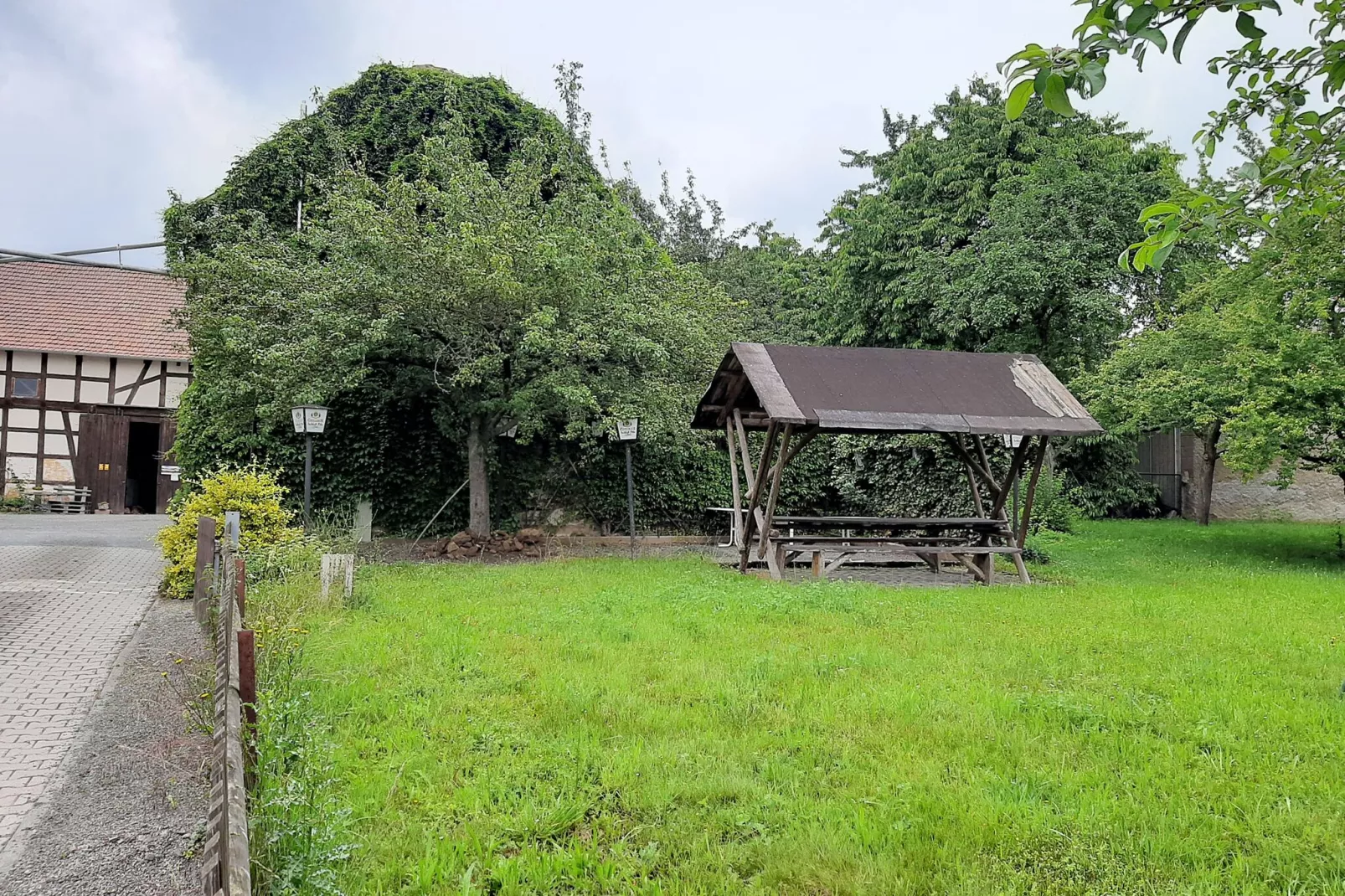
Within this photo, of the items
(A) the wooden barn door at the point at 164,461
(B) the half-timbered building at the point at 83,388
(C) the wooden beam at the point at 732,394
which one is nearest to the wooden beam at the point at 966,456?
(C) the wooden beam at the point at 732,394

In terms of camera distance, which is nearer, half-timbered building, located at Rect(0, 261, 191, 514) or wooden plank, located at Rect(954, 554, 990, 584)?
wooden plank, located at Rect(954, 554, 990, 584)

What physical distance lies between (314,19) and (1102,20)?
10695 millimetres

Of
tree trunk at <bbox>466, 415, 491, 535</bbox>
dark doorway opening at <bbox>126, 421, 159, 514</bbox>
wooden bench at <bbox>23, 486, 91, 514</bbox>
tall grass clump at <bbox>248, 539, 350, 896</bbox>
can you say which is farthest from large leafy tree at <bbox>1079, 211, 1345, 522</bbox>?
dark doorway opening at <bbox>126, 421, 159, 514</bbox>

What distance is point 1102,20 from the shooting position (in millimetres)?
1973

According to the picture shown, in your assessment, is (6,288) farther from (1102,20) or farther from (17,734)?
(1102,20)

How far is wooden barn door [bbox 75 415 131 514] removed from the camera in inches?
829

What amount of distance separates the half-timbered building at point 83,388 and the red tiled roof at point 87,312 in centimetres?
3

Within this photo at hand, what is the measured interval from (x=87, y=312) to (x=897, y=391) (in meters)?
22.8

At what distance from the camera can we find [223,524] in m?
9.06

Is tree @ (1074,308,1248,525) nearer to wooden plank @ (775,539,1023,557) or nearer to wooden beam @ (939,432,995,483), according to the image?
wooden beam @ (939,432,995,483)

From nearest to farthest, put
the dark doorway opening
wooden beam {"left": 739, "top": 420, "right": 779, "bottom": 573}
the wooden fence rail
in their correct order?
the wooden fence rail → wooden beam {"left": 739, "top": 420, "right": 779, "bottom": 573} → the dark doorway opening

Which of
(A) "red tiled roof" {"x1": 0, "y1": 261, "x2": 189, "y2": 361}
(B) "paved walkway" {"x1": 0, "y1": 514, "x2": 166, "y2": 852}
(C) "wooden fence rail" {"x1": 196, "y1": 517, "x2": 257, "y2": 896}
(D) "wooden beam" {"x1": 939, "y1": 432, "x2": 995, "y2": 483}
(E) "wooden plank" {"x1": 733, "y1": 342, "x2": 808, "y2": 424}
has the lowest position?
(B) "paved walkway" {"x1": 0, "y1": 514, "x2": 166, "y2": 852}

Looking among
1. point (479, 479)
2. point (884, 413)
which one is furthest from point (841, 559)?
point (479, 479)

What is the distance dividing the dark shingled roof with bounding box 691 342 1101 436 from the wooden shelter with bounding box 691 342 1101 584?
0.05 ft
